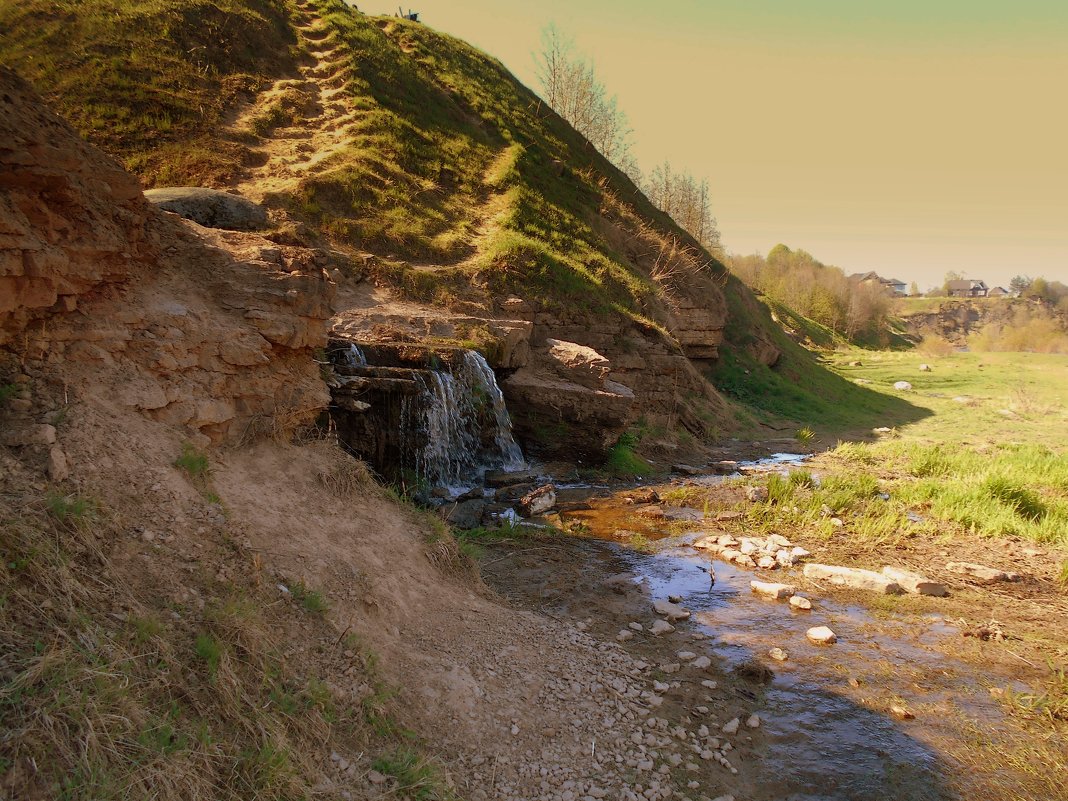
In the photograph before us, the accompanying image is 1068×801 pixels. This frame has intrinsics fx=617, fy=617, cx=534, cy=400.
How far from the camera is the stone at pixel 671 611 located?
6.41m

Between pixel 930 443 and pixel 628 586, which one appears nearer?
pixel 628 586

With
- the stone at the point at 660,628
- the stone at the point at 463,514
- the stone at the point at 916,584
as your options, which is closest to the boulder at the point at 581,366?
the stone at the point at 463,514

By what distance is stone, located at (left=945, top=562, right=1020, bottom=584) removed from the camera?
7.71 m

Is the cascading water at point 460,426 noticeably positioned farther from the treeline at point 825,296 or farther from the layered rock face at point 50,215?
the treeline at point 825,296

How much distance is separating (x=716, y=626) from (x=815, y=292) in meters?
58.5

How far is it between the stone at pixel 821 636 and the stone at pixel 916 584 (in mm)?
1918

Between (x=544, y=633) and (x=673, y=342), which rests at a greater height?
(x=673, y=342)

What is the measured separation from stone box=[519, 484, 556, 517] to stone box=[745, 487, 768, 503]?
3627 mm

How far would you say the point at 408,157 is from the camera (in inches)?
908

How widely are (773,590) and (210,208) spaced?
13061 mm

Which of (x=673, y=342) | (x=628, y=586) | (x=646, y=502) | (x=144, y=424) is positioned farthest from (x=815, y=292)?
(x=144, y=424)

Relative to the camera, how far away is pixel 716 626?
6285mm

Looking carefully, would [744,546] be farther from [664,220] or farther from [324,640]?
[664,220]

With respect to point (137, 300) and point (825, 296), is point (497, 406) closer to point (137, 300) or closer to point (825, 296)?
point (137, 300)
